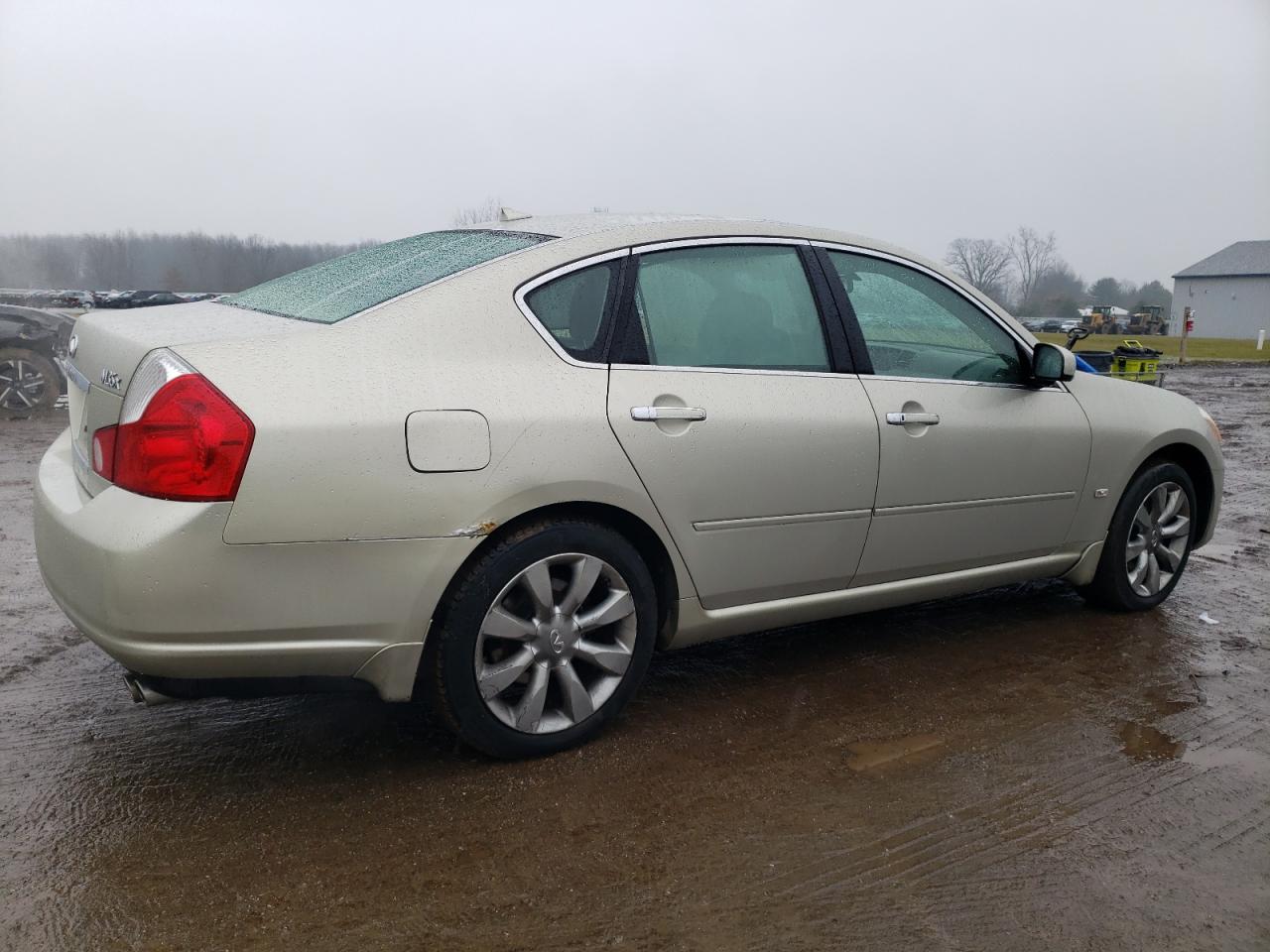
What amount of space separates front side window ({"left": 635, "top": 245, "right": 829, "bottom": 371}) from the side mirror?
41.3 inches

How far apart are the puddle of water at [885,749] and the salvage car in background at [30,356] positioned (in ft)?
33.8

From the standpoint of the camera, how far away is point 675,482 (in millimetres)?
3246

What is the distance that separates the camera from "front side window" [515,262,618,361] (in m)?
3.17

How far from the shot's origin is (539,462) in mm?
2967

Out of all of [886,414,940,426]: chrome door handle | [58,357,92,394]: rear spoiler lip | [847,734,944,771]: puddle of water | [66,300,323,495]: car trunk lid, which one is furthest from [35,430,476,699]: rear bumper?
[886,414,940,426]: chrome door handle

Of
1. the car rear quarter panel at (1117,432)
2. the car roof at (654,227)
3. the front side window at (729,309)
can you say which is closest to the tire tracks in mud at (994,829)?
the car rear quarter panel at (1117,432)

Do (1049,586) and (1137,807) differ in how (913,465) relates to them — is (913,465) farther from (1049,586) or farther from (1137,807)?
(1049,586)

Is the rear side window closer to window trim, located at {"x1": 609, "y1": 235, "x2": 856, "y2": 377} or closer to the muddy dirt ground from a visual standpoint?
window trim, located at {"x1": 609, "y1": 235, "x2": 856, "y2": 377}

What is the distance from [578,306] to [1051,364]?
202 centimetres

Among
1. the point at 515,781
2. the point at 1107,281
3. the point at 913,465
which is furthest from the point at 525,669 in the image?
the point at 1107,281

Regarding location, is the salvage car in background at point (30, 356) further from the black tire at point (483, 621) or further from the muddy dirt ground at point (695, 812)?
the black tire at point (483, 621)

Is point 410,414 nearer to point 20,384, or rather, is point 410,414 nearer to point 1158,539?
point 1158,539

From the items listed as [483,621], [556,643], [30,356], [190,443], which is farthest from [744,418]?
[30,356]

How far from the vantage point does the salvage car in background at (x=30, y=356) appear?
10.9 m
